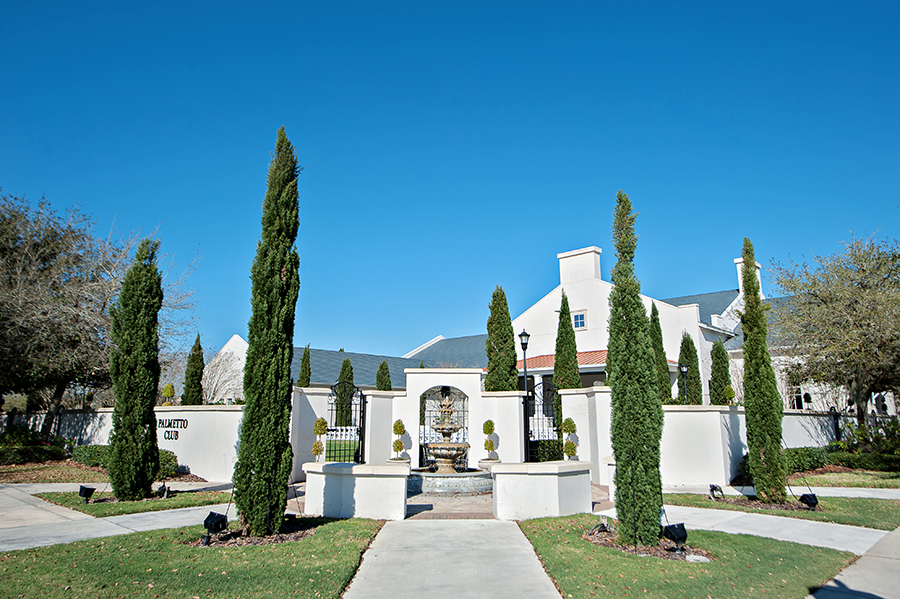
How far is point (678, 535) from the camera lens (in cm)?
686

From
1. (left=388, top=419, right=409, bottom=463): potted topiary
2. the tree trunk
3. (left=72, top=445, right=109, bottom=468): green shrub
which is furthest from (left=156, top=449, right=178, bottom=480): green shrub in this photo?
the tree trunk

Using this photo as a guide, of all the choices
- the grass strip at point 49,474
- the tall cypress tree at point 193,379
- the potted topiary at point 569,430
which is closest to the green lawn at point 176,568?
the potted topiary at point 569,430

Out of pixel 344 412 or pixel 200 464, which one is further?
pixel 344 412

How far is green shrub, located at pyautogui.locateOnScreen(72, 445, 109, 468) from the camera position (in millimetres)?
15952

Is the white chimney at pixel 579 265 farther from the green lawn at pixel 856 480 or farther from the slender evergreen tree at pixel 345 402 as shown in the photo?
the green lawn at pixel 856 480

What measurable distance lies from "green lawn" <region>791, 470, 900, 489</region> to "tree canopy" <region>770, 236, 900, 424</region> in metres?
3.23

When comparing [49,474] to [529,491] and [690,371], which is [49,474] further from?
[690,371]

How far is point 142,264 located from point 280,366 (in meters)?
5.49

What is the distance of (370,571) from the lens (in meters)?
6.21

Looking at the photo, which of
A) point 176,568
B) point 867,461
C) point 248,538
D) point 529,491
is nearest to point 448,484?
point 529,491

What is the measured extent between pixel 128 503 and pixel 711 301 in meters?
32.6

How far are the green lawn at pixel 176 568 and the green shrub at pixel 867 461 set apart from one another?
16.9 m

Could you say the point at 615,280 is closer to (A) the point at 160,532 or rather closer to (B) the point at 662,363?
(A) the point at 160,532

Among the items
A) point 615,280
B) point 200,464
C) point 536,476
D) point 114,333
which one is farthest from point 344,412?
point 615,280
